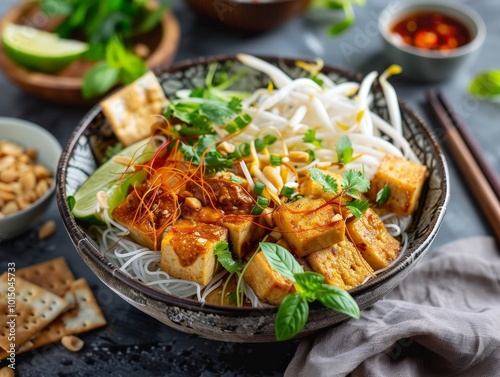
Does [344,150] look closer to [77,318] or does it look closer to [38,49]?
[77,318]

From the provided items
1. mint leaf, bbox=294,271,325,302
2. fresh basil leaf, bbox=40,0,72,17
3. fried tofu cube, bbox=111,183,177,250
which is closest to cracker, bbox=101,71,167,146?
fried tofu cube, bbox=111,183,177,250

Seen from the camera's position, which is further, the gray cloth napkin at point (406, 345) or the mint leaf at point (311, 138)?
the mint leaf at point (311, 138)

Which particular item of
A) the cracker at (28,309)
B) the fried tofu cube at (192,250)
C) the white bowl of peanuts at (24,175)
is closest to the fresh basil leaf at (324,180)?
the fried tofu cube at (192,250)

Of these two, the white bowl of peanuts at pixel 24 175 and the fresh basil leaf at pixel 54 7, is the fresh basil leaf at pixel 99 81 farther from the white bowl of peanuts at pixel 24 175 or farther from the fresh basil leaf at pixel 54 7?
the fresh basil leaf at pixel 54 7

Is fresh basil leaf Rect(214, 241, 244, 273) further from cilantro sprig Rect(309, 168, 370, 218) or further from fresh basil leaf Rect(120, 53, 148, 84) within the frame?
fresh basil leaf Rect(120, 53, 148, 84)

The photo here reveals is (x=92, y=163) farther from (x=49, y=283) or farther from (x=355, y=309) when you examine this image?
(x=355, y=309)
